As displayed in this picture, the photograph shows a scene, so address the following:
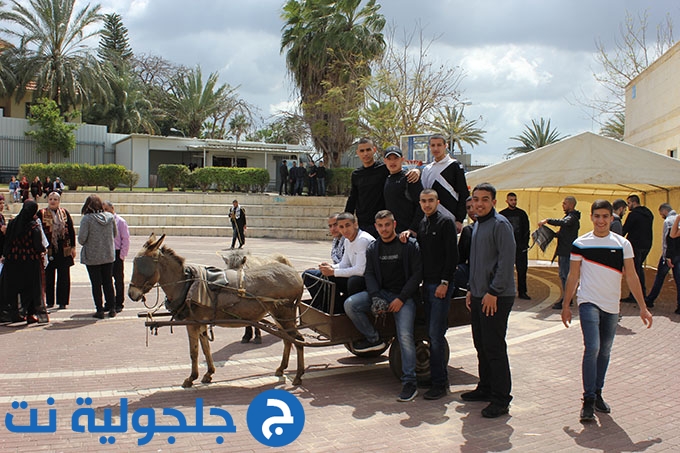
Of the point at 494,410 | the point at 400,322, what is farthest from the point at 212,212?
the point at 494,410

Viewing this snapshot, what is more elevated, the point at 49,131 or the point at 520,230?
the point at 49,131

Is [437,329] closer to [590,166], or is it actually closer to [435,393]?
[435,393]

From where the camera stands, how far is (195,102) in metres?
47.9

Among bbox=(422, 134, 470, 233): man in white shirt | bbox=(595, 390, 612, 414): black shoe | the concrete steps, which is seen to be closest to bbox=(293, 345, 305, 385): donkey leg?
bbox=(422, 134, 470, 233): man in white shirt

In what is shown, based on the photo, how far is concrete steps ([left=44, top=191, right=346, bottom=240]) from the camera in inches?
914

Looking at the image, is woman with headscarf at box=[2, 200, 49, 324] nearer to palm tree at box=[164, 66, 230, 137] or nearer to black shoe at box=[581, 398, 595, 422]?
black shoe at box=[581, 398, 595, 422]

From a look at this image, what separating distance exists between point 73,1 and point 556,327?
40690 millimetres

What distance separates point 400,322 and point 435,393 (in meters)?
0.77

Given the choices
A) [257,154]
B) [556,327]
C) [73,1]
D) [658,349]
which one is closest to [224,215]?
[257,154]

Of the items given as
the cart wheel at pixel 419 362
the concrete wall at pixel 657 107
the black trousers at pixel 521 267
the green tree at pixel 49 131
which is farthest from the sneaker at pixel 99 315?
the green tree at pixel 49 131

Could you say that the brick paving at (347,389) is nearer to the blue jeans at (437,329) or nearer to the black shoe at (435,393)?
the black shoe at (435,393)

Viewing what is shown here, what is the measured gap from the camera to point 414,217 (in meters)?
6.25

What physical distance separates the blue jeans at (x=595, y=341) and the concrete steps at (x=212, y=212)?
732 inches

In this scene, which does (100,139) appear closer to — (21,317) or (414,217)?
(21,317)
